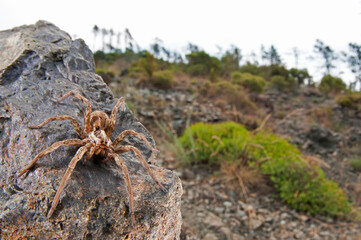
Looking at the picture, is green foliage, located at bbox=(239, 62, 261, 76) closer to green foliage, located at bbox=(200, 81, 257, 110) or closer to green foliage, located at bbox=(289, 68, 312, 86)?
green foliage, located at bbox=(289, 68, 312, 86)

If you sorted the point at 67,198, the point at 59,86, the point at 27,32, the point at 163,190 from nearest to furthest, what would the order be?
the point at 67,198 → the point at 163,190 → the point at 59,86 → the point at 27,32

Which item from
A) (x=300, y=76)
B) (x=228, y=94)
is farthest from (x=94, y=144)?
(x=300, y=76)

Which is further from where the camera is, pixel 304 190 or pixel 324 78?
pixel 324 78

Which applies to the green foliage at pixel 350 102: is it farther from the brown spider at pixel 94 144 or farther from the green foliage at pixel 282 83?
the brown spider at pixel 94 144

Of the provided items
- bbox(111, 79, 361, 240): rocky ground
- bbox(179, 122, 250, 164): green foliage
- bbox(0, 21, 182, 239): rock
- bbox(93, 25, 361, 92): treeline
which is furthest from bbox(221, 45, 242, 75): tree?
bbox(0, 21, 182, 239): rock

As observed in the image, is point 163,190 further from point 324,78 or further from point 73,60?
point 324,78

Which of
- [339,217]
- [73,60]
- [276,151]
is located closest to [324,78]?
[276,151]

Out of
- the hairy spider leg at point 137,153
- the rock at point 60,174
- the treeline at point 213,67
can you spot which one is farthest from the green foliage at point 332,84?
the hairy spider leg at point 137,153
